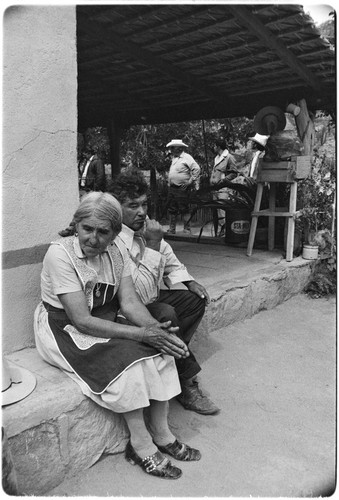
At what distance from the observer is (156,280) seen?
287 cm

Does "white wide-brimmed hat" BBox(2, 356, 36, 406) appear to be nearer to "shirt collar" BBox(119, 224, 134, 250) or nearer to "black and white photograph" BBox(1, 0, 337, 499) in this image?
"black and white photograph" BBox(1, 0, 337, 499)

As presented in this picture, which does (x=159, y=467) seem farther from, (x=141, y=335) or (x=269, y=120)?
(x=269, y=120)

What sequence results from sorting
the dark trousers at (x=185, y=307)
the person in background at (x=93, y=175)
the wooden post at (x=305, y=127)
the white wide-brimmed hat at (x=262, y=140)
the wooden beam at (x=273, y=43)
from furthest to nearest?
the person in background at (x=93, y=175) → the white wide-brimmed hat at (x=262, y=140) → the wooden post at (x=305, y=127) → the wooden beam at (x=273, y=43) → the dark trousers at (x=185, y=307)

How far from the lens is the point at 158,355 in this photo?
7.42 feet

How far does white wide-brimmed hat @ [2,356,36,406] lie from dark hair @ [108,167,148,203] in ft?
3.70

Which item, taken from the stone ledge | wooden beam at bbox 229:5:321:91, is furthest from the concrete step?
wooden beam at bbox 229:5:321:91

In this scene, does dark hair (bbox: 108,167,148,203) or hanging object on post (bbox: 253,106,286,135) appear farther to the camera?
hanging object on post (bbox: 253,106,286,135)

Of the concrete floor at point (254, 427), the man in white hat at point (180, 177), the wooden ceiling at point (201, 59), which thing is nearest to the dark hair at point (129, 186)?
the concrete floor at point (254, 427)

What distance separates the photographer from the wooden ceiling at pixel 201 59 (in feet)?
12.2

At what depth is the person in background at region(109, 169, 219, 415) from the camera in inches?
108

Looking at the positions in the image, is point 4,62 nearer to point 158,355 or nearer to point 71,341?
point 71,341

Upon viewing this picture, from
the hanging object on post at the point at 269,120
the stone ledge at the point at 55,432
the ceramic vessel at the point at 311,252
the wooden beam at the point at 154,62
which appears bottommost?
the stone ledge at the point at 55,432

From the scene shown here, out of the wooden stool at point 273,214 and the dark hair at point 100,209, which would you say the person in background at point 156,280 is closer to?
the dark hair at point 100,209

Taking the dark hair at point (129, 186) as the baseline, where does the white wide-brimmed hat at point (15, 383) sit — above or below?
below
